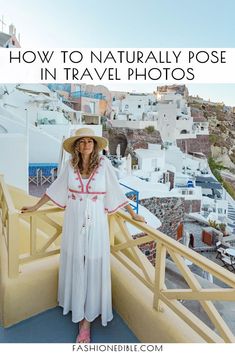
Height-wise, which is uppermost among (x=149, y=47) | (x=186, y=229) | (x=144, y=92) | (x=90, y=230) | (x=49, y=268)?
(x=144, y=92)

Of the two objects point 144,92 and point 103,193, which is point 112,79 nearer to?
point 103,193

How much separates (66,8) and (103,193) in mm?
1548

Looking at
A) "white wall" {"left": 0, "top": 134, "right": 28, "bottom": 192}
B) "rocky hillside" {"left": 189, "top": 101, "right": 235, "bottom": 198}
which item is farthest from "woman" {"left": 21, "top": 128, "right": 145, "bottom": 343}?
"rocky hillside" {"left": 189, "top": 101, "right": 235, "bottom": 198}

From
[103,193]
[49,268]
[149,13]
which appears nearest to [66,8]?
[149,13]

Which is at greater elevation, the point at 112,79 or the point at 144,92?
the point at 144,92

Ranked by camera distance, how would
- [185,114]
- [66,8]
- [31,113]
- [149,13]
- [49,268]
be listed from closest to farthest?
[49,268] → [66,8] → [149,13] → [31,113] → [185,114]

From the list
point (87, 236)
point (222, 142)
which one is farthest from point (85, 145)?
point (222, 142)

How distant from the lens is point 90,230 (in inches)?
52.2

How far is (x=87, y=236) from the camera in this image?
1327 millimetres

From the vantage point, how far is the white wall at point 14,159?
3.98 m

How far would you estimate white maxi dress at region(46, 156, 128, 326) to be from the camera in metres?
1.33

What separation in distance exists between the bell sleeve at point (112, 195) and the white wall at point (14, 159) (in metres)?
2.87

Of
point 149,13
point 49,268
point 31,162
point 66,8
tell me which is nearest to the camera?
point 49,268

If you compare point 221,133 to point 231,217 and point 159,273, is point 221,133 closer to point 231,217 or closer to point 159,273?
point 231,217
